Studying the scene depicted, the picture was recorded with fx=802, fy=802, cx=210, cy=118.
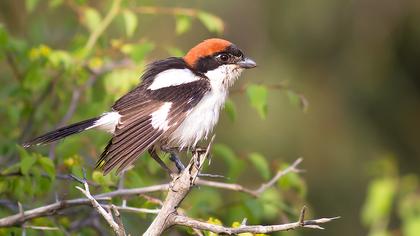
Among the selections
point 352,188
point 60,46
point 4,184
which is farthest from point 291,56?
point 4,184

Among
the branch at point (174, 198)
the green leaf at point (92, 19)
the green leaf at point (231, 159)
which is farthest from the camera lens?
the green leaf at point (92, 19)

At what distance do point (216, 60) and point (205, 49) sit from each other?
0.08 meters

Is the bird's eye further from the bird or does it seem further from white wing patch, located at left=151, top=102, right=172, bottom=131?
white wing patch, located at left=151, top=102, right=172, bottom=131

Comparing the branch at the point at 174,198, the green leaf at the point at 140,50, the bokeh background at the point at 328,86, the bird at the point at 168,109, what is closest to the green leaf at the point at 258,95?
the bird at the point at 168,109

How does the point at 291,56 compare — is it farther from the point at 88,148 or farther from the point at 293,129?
the point at 88,148

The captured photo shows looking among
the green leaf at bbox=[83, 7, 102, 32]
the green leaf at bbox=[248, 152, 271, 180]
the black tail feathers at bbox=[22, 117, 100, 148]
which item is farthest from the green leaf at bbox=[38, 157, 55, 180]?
the green leaf at bbox=[83, 7, 102, 32]

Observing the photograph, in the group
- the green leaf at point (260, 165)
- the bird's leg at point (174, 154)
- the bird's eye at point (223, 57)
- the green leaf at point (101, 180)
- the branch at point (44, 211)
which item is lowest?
the branch at point (44, 211)

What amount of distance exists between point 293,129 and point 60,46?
314cm

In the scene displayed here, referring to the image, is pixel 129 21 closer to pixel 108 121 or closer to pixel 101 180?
pixel 108 121

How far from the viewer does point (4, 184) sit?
12.1 feet

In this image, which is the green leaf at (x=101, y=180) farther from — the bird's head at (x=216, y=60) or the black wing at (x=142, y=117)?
the bird's head at (x=216, y=60)

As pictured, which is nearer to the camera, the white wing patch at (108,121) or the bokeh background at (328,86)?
the white wing patch at (108,121)

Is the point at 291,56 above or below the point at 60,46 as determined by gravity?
above

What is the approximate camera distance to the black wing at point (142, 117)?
365 centimetres
